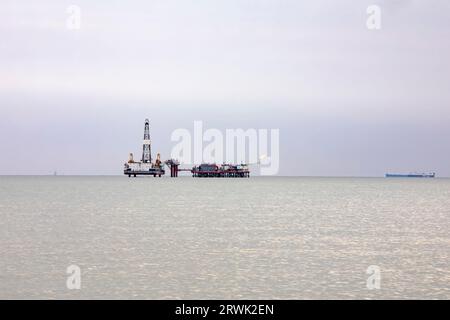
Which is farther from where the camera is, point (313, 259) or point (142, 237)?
point (142, 237)

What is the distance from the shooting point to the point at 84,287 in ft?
106

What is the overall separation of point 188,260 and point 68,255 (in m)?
9.16

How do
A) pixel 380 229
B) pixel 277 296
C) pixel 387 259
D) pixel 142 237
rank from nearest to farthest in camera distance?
pixel 277 296, pixel 387 259, pixel 142 237, pixel 380 229

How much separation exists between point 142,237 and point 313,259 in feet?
64.3

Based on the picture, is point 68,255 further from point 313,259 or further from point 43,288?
point 313,259

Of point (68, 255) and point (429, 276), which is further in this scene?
point (68, 255)

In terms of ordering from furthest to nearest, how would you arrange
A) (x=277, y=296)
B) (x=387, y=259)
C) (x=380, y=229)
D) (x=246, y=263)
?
(x=380, y=229), (x=387, y=259), (x=246, y=263), (x=277, y=296)

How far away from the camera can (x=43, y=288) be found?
32.0 metres

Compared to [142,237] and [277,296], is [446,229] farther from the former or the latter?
[277,296]

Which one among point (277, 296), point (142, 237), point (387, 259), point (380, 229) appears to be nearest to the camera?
point (277, 296)
